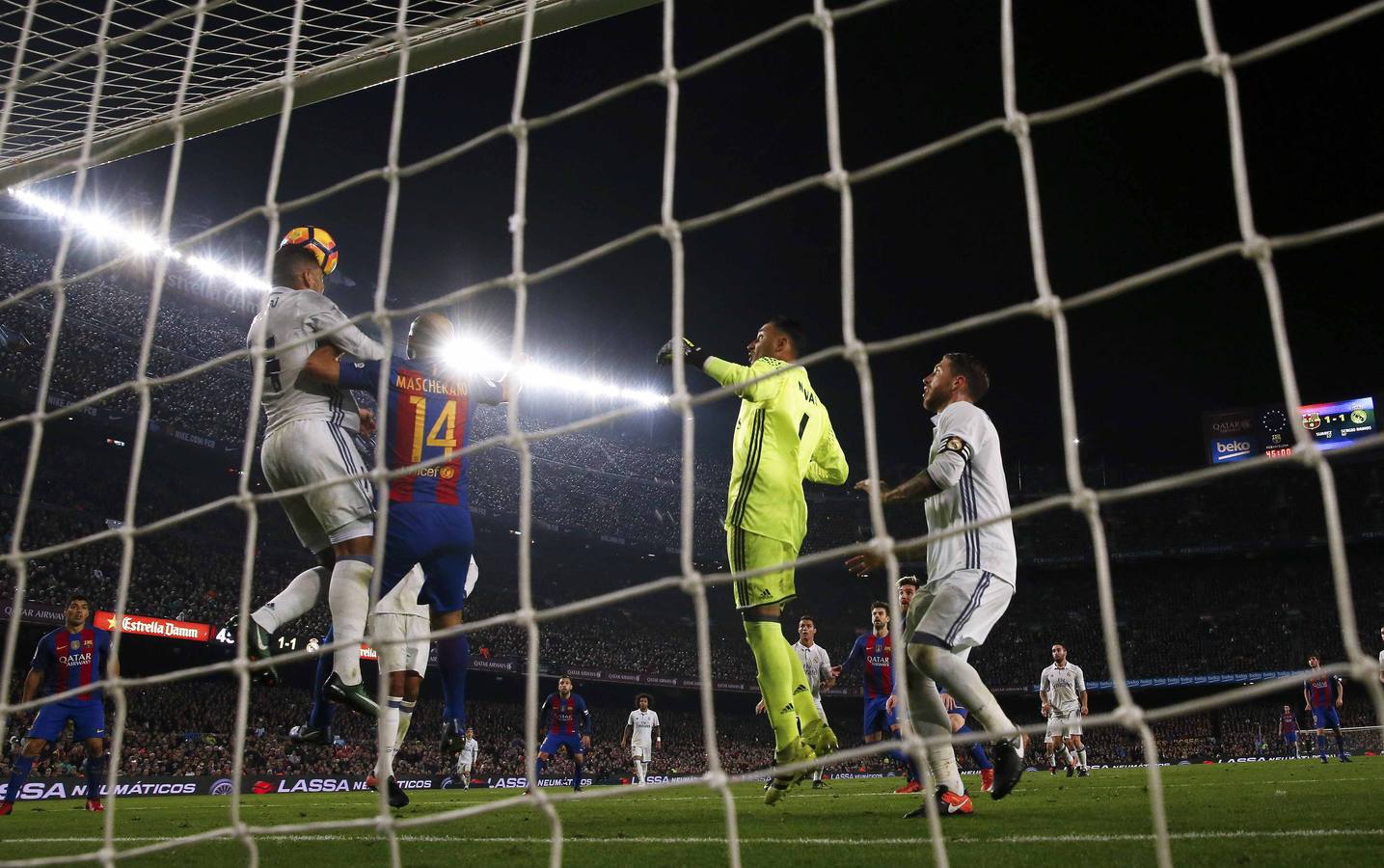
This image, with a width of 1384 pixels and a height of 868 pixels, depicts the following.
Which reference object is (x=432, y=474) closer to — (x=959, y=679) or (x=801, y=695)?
(x=801, y=695)

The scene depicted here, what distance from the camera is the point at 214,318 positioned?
33312 millimetres

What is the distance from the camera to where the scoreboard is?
35875mm

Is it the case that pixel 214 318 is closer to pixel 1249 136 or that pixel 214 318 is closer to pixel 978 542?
pixel 1249 136

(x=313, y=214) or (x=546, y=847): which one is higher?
(x=313, y=214)

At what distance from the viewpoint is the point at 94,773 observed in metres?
10.3

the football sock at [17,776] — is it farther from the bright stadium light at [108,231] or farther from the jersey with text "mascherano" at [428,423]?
the bright stadium light at [108,231]

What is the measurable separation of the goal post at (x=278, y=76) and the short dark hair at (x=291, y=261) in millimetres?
622

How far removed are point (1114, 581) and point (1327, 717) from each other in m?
24.0

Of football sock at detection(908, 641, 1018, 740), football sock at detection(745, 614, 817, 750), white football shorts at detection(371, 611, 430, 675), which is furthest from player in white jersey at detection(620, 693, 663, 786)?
football sock at detection(908, 641, 1018, 740)

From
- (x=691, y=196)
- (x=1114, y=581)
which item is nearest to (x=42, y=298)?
(x=691, y=196)

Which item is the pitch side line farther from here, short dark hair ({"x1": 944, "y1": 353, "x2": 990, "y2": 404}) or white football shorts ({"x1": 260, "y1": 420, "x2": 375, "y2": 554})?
short dark hair ({"x1": 944, "y1": 353, "x2": 990, "y2": 404})

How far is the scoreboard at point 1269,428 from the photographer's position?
35.9m

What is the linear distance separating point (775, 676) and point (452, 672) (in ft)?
5.42

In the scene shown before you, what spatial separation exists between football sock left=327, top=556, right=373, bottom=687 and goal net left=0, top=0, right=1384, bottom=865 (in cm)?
22
